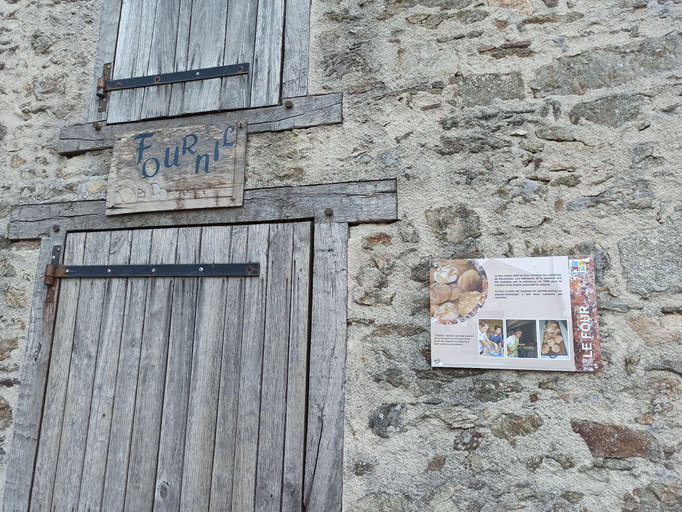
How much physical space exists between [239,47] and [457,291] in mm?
1695

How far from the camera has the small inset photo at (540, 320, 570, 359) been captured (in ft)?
6.62

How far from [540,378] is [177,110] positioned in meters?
2.16

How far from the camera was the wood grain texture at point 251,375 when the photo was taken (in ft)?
7.22

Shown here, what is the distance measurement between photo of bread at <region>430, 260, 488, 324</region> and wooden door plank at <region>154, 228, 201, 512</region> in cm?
112

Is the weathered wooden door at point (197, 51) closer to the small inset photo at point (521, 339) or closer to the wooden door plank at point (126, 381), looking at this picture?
the wooden door plank at point (126, 381)

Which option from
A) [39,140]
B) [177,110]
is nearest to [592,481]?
[177,110]

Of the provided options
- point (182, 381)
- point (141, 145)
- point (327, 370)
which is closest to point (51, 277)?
point (141, 145)

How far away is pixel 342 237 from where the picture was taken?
7.71 feet

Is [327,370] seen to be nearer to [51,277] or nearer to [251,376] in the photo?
[251,376]

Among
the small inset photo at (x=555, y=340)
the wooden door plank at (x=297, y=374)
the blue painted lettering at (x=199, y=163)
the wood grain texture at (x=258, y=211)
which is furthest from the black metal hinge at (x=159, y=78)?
the small inset photo at (x=555, y=340)

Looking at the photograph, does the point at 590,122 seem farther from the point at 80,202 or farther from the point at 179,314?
the point at 80,202

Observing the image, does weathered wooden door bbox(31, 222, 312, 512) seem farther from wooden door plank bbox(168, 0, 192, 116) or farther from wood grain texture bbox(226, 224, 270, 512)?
wooden door plank bbox(168, 0, 192, 116)

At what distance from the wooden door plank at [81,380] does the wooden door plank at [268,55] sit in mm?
1052

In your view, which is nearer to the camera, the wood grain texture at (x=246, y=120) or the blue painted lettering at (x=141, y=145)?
the wood grain texture at (x=246, y=120)
